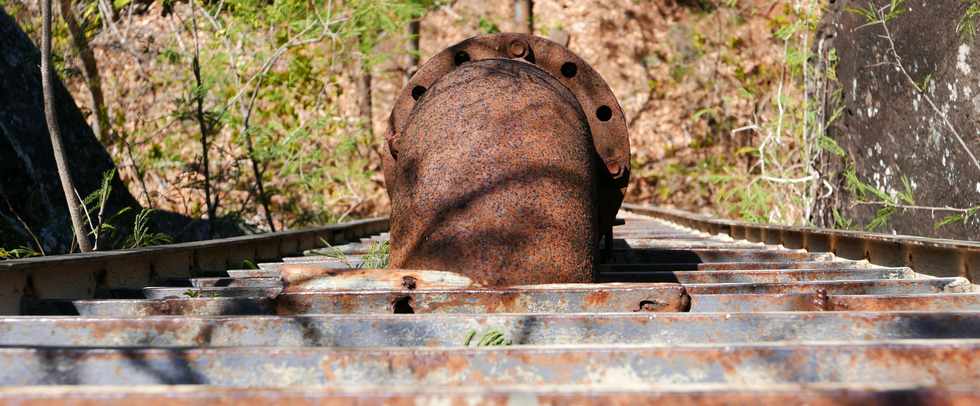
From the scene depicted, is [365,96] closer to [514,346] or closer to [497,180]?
[497,180]

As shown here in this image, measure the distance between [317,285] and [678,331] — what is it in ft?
3.16

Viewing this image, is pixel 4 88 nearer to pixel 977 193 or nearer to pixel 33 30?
pixel 33 30

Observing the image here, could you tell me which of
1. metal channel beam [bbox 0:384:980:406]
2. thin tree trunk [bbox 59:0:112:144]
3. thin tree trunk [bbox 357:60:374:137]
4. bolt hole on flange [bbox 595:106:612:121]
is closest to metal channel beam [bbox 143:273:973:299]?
bolt hole on flange [bbox 595:106:612:121]

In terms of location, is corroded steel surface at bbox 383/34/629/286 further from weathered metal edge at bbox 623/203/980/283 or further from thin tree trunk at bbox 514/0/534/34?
thin tree trunk at bbox 514/0/534/34

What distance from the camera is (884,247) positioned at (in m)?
3.26

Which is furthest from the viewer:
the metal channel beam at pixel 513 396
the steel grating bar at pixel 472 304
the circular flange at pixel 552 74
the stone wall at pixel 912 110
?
the stone wall at pixel 912 110

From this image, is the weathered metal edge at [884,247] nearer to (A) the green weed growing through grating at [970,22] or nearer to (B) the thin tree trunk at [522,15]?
(A) the green weed growing through grating at [970,22]

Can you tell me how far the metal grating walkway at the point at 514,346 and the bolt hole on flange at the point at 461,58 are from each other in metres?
1.13

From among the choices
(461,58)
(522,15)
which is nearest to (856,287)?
(461,58)

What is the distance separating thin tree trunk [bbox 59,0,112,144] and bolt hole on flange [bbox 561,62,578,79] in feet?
20.4

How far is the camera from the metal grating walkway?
115cm

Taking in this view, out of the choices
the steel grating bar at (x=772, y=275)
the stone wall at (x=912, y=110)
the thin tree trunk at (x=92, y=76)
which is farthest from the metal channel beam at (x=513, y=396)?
the thin tree trunk at (x=92, y=76)

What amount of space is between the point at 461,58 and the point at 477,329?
5.86ft

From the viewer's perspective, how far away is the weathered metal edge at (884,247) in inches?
106
